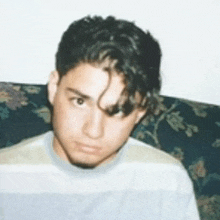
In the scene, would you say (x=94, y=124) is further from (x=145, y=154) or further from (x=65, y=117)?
(x=145, y=154)

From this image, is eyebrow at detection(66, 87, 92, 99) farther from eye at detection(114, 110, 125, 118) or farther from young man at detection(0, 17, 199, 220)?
eye at detection(114, 110, 125, 118)

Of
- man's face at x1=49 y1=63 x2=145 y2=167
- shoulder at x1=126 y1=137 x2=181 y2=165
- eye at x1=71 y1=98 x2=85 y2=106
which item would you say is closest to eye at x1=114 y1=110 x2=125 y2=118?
man's face at x1=49 y1=63 x2=145 y2=167

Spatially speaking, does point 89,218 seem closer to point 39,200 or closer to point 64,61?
point 39,200

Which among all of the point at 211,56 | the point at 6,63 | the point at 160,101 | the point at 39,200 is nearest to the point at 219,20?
the point at 211,56

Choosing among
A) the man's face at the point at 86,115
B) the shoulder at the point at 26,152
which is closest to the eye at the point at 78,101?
the man's face at the point at 86,115

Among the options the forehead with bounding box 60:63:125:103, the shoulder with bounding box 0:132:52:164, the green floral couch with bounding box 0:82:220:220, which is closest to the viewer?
the forehead with bounding box 60:63:125:103

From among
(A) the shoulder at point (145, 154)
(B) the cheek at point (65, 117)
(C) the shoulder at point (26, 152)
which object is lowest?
(A) the shoulder at point (145, 154)

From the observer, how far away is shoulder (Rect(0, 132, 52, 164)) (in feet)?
3.94

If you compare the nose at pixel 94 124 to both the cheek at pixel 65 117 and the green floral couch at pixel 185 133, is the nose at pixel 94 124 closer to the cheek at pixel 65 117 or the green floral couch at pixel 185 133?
the cheek at pixel 65 117

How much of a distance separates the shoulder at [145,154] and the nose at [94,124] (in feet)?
0.88

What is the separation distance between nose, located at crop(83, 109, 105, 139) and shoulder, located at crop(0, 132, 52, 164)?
23cm

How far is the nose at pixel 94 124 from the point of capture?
3.59ft

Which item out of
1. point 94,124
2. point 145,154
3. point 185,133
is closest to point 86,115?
point 94,124

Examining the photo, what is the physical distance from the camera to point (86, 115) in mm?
1117
